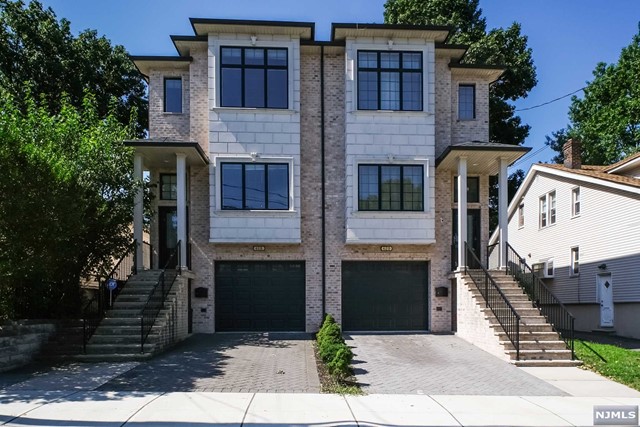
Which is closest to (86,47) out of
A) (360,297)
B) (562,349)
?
(360,297)

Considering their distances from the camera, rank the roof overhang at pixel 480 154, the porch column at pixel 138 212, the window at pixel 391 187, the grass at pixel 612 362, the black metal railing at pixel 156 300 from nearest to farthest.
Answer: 1. the grass at pixel 612 362
2. the black metal railing at pixel 156 300
3. the porch column at pixel 138 212
4. the roof overhang at pixel 480 154
5. the window at pixel 391 187

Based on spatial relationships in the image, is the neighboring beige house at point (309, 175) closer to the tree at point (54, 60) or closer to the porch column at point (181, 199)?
the porch column at point (181, 199)

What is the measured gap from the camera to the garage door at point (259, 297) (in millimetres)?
17125

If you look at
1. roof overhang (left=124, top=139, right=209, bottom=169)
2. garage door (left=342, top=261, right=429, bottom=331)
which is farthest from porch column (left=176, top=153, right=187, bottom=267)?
garage door (left=342, top=261, right=429, bottom=331)

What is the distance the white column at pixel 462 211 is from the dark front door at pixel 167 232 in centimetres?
922

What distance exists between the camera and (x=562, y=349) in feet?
41.4

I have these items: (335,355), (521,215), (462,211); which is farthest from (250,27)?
(521,215)

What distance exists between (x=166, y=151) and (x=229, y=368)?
7453 millimetres

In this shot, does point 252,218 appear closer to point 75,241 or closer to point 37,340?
point 75,241

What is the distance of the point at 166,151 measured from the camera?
626 inches

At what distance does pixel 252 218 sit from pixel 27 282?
6476 millimetres

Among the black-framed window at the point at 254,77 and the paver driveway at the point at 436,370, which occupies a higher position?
the black-framed window at the point at 254,77

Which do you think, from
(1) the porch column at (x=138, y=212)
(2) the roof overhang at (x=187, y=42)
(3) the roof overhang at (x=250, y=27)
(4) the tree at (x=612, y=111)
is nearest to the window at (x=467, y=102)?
(3) the roof overhang at (x=250, y=27)

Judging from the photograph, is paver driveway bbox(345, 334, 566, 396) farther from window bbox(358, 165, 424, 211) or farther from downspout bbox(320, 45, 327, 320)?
window bbox(358, 165, 424, 211)
